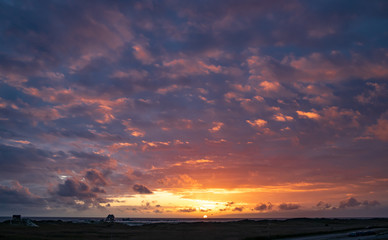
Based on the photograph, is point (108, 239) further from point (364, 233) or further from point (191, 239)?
point (364, 233)

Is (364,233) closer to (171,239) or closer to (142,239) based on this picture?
(171,239)

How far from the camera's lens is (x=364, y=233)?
90.2 metres

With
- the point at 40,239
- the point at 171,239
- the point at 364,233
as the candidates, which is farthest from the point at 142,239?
the point at 364,233

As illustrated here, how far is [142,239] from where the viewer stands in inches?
3187

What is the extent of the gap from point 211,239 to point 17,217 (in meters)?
107

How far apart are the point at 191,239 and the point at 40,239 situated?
3630cm

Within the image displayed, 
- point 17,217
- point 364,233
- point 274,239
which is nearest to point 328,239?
point 274,239

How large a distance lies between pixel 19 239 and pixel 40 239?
4.77 metres

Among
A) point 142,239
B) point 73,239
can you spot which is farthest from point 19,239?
point 142,239

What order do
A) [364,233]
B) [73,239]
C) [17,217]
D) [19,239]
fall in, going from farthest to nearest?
[17,217], [364,233], [73,239], [19,239]

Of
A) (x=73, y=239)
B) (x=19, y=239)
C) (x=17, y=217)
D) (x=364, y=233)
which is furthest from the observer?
(x=17, y=217)

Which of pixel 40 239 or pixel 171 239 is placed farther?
pixel 171 239

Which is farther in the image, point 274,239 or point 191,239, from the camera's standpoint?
point 191,239

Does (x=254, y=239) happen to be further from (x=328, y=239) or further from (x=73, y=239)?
(x=73, y=239)
